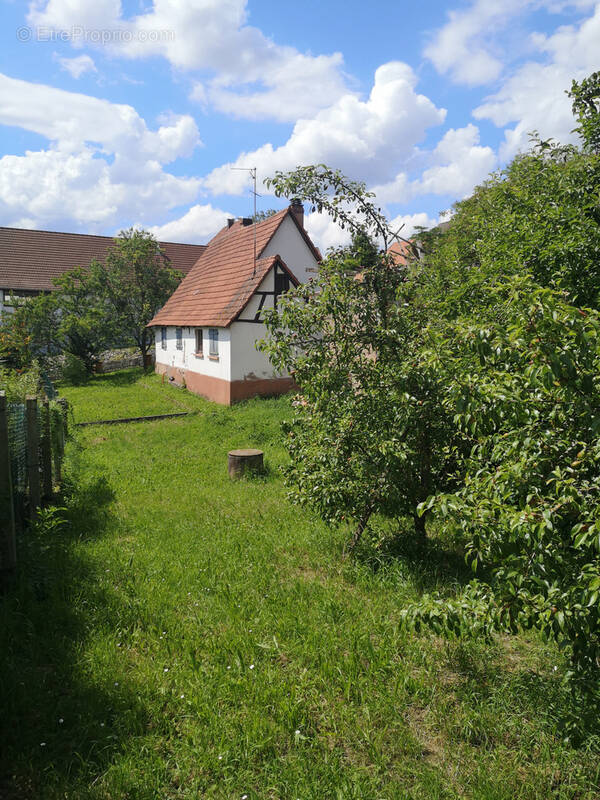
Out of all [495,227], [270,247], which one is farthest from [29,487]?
[270,247]

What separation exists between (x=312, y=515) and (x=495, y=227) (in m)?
4.56

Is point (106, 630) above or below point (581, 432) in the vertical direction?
below

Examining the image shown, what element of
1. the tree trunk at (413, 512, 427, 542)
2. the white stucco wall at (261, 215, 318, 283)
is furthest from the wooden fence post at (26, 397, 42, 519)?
the white stucco wall at (261, 215, 318, 283)

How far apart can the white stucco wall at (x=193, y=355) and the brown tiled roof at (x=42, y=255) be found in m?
12.6

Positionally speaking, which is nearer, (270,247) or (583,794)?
(583,794)

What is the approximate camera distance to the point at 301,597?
16.2 feet

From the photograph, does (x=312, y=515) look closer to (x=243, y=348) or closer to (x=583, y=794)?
(x=583, y=794)

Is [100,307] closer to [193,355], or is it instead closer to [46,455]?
[193,355]

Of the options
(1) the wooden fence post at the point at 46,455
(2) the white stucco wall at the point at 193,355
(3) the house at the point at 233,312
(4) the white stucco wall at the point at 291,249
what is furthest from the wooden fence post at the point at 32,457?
(4) the white stucco wall at the point at 291,249

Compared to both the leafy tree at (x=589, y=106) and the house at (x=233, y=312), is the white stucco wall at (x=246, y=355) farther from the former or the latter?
the leafy tree at (x=589, y=106)

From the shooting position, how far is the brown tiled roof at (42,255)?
3397 centimetres

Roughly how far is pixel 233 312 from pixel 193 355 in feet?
13.8

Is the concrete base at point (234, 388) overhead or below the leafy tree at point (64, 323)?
below

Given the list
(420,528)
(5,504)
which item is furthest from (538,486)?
(5,504)
